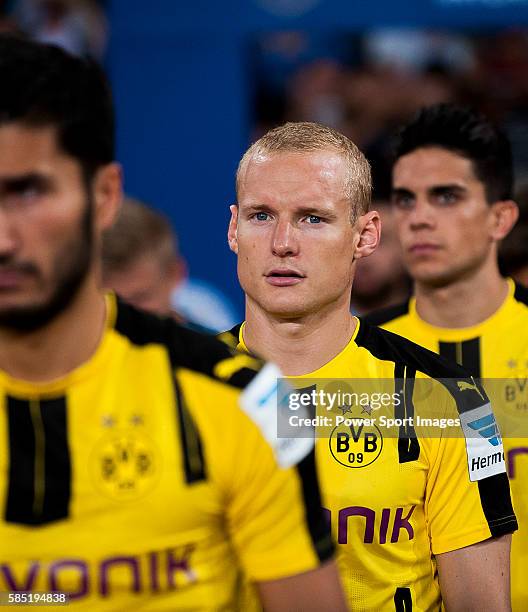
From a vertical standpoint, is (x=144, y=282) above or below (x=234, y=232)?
above

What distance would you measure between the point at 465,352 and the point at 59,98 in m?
2.44

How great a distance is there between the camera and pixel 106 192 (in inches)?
95.0

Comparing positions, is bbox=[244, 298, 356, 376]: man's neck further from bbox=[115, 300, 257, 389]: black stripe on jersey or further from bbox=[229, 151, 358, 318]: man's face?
bbox=[115, 300, 257, 389]: black stripe on jersey

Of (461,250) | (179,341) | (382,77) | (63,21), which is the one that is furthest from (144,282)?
(382,77)

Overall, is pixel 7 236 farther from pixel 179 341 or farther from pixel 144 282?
pixel 144 282

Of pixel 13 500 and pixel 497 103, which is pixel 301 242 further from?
pixel 497 103

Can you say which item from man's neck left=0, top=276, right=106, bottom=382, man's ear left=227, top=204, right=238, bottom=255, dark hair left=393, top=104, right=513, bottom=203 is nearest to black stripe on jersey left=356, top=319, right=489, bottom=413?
man's ear left=227, top=204, right=238, bottom=255

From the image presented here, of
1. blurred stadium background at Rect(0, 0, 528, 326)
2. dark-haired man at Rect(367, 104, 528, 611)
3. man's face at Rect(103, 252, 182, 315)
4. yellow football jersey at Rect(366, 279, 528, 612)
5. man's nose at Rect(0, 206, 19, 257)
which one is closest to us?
man's nose at Rect(0, 206, 19, 257)

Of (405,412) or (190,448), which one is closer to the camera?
(190,448)

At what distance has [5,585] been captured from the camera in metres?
2.38

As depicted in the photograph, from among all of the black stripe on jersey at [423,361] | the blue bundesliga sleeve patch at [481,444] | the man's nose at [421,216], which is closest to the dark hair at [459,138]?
the man's nose at [421,216]

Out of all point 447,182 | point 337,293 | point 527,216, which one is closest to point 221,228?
point 527,216

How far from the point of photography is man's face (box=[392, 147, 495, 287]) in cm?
448

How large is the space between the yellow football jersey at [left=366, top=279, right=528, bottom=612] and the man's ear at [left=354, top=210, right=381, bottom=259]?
0.81 m
